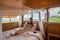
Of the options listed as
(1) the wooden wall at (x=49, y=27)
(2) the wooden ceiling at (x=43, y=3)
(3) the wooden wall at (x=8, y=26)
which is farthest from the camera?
(2) the wooden ceiling at (x=43, y=3)

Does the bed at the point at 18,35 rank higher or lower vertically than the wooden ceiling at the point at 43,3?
lower

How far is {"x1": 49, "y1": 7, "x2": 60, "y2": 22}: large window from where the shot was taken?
13.4 feet

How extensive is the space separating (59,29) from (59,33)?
0.17 metres

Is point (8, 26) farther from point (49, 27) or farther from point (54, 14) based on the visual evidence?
point (54, 14)

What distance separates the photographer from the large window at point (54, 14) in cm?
409

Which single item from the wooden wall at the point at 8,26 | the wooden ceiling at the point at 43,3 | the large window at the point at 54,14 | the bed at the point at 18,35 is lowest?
the bed at the point at 18,35

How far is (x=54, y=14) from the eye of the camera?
4.20 metres

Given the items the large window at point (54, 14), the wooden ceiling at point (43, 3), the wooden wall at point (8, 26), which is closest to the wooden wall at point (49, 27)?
the wooden wall at point (8, 26)

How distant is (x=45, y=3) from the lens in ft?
14.2

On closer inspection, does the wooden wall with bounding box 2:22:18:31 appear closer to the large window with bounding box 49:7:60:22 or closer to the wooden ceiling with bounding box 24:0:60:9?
the wooden ceiling with bounding box 24:0:60:9

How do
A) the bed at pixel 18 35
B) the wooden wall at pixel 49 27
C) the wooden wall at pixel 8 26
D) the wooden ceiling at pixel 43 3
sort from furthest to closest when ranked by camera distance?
the wooden ceiling at pixel 43 3, the wooden wall at pixel 49 27, the wooden wall at pixel 8 26, the bed at pixel 18 35

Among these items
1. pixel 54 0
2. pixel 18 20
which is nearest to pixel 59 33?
pixel 54 0

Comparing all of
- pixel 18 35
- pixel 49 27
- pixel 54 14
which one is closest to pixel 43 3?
pixel 54 14

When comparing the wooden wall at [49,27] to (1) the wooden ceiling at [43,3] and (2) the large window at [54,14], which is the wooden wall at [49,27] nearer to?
(2) the large window at [54,14]
